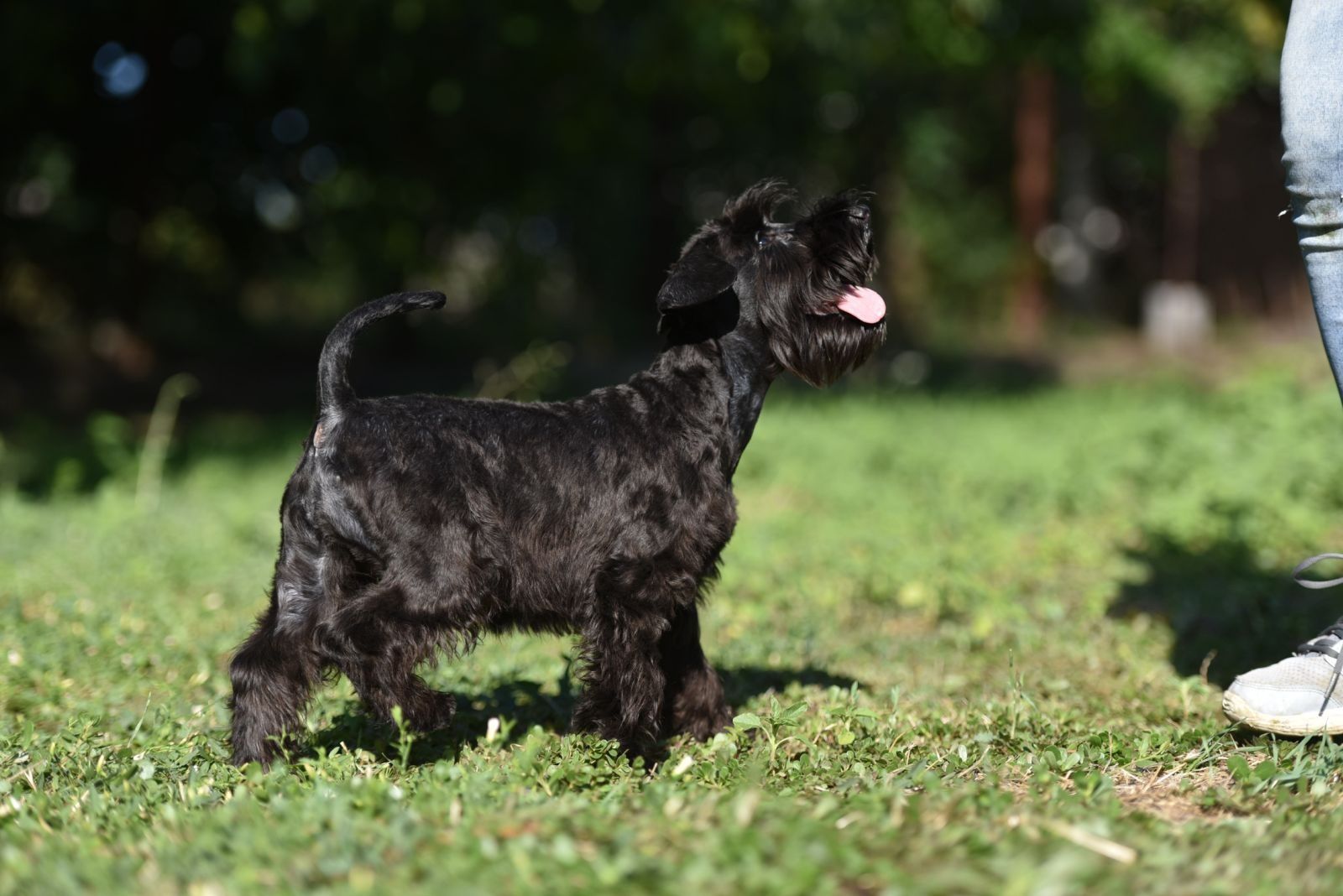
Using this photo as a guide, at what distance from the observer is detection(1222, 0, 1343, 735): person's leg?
366 centimetres

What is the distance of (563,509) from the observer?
3707 millimetres

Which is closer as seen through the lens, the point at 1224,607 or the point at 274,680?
the point at 274,680

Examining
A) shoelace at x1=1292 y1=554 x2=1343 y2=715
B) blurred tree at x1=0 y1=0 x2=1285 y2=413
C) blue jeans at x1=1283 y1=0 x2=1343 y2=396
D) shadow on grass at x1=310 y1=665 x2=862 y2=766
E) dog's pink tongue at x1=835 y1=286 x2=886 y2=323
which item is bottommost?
shadow on grass at x1=310 y1=665 x2=862 y2=766

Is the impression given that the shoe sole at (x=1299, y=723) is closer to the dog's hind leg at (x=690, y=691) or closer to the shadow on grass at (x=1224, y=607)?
the shadow on grass at (x=1224, y=607)

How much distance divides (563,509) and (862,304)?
3.68 ft

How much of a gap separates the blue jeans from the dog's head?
4.10ft

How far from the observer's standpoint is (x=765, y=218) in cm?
411

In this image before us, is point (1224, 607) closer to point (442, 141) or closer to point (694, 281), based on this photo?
point (694, 281)

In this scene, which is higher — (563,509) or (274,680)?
(563,509)

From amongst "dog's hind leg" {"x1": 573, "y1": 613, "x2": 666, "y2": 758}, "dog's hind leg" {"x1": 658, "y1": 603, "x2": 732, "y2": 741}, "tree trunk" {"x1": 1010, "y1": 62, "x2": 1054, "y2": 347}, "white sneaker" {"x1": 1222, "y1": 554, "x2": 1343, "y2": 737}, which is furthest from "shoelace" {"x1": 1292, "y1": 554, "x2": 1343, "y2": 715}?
"tree trunk" {"x1": 1010, "y1": 62, "x2": 1054, "y2": 347}

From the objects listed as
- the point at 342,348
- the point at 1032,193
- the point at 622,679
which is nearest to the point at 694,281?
the point at 342,348

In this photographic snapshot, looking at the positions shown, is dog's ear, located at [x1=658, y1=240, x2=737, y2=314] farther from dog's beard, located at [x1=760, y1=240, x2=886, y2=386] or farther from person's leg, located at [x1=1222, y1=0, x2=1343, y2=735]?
person's leg, located at [x1=1222, y1=0, x2=1343, y2=735]

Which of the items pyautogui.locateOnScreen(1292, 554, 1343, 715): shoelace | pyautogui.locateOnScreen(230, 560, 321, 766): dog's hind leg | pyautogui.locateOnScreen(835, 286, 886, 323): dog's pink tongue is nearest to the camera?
pyautogui.locateOnScreen(230, 560, 321, 766): dog's hind leg

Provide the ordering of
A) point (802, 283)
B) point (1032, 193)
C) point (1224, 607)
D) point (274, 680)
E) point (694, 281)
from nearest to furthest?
1. point (274, 680)
2. point (694, 281)
3. point (802, 283)
4. point (1224, 607)
5. point (1032, 193)
